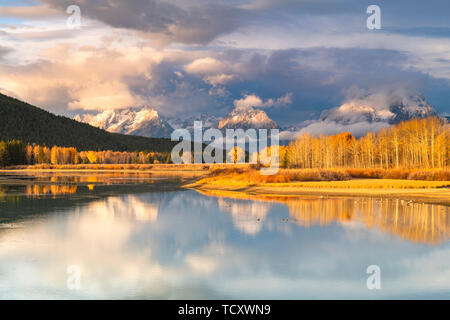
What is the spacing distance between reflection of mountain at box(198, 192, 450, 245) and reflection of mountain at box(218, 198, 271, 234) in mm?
162

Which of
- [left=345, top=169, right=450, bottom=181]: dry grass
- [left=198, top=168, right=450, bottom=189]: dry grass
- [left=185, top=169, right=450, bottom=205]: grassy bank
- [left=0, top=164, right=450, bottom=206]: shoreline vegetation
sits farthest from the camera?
[left=345, top=169, right=450, bottom=181]: dry grass

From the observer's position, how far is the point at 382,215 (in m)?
33.0

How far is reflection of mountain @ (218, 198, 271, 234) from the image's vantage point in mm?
28312

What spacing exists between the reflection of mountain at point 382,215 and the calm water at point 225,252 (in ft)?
0.25

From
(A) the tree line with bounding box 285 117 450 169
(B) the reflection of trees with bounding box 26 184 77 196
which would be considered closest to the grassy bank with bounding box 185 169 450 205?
(B) the reflection of trees with bounding box 26 184 77 196

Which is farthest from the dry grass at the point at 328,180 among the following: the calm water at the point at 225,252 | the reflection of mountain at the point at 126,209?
the reflection of mountain at the point at 126,209

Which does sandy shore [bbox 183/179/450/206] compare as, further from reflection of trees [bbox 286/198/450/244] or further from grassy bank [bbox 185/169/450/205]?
reflection of trees [bbox 286/198/450/244]

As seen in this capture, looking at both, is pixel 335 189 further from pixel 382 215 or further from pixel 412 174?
pixel 412 174

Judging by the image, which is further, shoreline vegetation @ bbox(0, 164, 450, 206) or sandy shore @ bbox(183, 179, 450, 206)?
shoreline vegetation @ bbox(0, 164, 450, 206)

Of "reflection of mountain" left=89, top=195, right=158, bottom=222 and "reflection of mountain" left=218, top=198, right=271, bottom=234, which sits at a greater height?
"reflection of mountain" left=89, top=195, right=158, bottom=222

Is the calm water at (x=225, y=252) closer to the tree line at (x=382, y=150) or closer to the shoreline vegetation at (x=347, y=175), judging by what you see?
the shoreline vegetation at (x=347, y=175)

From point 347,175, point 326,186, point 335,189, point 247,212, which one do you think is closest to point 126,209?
point 247,212

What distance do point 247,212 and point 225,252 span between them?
14621 mm

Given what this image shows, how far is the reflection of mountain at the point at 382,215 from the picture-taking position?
26062mm
